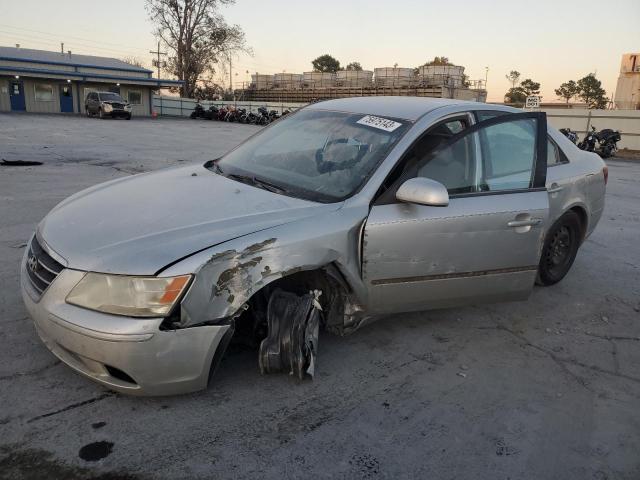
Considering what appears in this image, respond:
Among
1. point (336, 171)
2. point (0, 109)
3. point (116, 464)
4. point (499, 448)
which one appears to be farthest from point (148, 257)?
point (0, 109)

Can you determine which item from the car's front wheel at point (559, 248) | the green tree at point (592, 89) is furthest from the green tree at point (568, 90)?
the car's front wheel at point (559, 248)

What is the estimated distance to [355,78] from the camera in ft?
195

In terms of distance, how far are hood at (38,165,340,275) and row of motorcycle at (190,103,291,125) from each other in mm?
31247

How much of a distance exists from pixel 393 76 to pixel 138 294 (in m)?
57.6

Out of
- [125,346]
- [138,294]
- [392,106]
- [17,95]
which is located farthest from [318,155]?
[17,95]

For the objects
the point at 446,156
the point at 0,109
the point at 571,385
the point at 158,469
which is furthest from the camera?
the point at 0,109

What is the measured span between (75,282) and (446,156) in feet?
7.46

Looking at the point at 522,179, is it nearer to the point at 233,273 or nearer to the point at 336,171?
the point at 336,171

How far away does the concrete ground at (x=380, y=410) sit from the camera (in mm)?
2230

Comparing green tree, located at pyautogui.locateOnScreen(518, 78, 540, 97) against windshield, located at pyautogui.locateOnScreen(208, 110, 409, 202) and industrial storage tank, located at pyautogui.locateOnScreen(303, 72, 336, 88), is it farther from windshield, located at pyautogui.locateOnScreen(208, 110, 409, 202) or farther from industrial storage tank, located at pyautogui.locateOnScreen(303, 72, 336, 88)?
windshield, located at pyautogui.locateOnScreen(208, 110, 409, 202)

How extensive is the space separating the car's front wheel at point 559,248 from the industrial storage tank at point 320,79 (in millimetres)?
59540

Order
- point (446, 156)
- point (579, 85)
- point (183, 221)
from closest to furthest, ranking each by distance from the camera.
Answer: point (183, 221)
point (446, 156)
point (579, 85)

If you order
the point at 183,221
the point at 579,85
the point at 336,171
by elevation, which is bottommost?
the point at 183,221

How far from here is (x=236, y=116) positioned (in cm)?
3791
